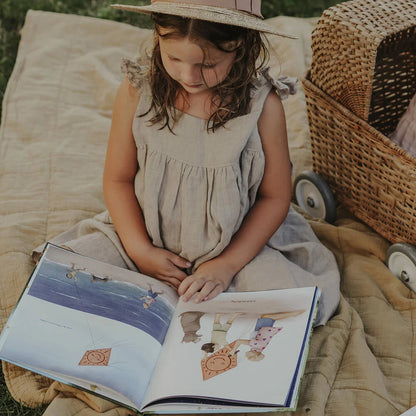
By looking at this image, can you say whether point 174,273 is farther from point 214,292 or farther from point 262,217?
point 262,217

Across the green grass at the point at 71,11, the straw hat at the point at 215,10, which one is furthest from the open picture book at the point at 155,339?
the green grass at the point at 71,11

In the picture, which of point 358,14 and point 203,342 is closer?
point 203,342

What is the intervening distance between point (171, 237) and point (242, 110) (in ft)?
1.10

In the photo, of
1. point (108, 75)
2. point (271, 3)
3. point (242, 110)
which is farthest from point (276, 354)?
point (271, 3)

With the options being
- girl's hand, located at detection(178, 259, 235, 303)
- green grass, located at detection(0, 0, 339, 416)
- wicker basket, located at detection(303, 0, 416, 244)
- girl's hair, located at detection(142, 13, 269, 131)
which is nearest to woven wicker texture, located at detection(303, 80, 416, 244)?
wicker basket, located at detection(303, 0, 416, 244)

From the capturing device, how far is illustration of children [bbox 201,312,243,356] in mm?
1215

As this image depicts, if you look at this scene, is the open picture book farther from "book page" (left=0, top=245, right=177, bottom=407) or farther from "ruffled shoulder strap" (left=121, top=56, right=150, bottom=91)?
"ruffled shoulder strap" (left=121, top=56, right=150, bottom=91)

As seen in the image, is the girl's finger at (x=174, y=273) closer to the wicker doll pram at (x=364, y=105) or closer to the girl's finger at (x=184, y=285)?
the girl's finger at (x=184, y=285)

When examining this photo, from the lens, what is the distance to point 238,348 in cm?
121

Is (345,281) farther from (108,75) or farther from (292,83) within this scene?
(108,75)

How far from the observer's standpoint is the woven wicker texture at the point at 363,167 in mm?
1431

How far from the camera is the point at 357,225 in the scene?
1713 mm

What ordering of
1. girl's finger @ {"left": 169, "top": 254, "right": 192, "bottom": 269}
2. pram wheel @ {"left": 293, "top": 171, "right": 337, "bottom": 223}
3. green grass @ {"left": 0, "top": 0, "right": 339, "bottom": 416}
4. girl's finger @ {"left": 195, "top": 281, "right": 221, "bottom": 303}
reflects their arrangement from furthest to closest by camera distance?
green grass @ {"left": 0, "top": 0, "right": 339, "bottom": 416} < pram wheel @ {"left": 293, "top": 171, "right": 337, "bottom": 223} < girl's finger @ {"left": 169, "top": 254, "right": 192, "bottom": 269} < girl's finger @ {"left": 195, "top": 281, "right": 221, "bottom": 303}

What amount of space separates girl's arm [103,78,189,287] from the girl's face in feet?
0.65
